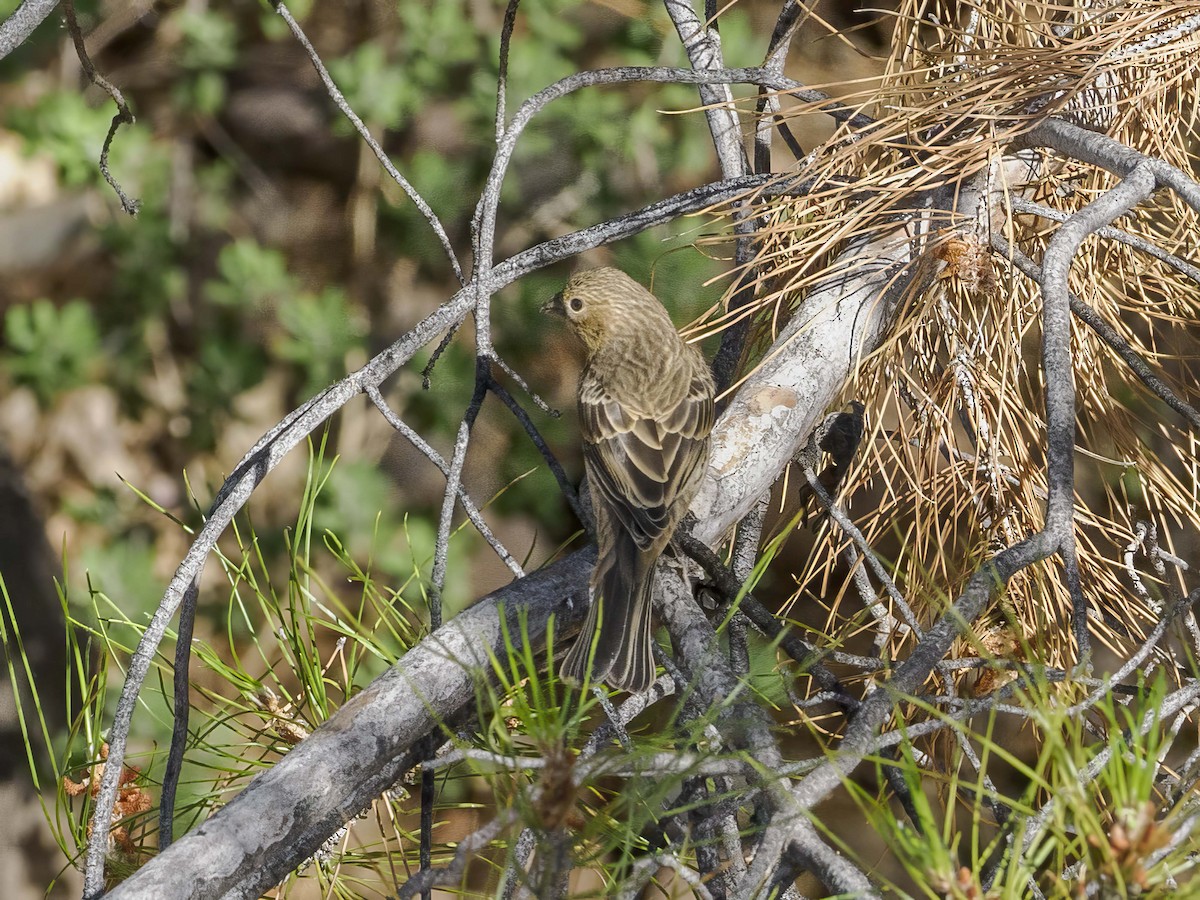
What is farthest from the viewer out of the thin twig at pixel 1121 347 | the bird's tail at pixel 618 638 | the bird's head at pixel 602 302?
the bird's head at pixel 602 302

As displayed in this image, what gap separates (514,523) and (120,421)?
1472mm

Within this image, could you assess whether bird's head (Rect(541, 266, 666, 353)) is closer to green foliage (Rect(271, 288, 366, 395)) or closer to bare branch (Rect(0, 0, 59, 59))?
green foliage (Rect(271, 288, 366, 395))

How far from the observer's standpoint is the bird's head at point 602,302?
2291 mm

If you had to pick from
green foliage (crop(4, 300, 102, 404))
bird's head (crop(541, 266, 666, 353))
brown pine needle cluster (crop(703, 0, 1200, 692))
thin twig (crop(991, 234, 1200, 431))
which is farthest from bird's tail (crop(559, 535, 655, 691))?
green foliage (crop(4, 300, 102, 404))

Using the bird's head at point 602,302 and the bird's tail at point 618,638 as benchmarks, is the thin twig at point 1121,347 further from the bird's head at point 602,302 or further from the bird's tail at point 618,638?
the bird's head at point 602,302

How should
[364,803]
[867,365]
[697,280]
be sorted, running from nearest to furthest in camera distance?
1. [364,803]
2. [867,365]
3. [697,280]

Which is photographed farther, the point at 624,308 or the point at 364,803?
the point at 624,308

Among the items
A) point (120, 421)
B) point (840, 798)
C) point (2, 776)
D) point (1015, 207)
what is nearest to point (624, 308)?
point (1015, 207)

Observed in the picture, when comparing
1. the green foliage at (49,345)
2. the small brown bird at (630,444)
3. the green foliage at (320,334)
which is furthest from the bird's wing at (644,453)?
the green foliage at (49,345)

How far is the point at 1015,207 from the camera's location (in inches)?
57.6

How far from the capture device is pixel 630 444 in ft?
6.61

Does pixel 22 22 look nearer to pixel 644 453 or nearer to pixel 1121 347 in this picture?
pixel 644 453

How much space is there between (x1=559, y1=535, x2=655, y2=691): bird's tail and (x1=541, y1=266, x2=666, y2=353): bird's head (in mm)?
840

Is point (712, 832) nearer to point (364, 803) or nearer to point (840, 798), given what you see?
point (364, 803)
